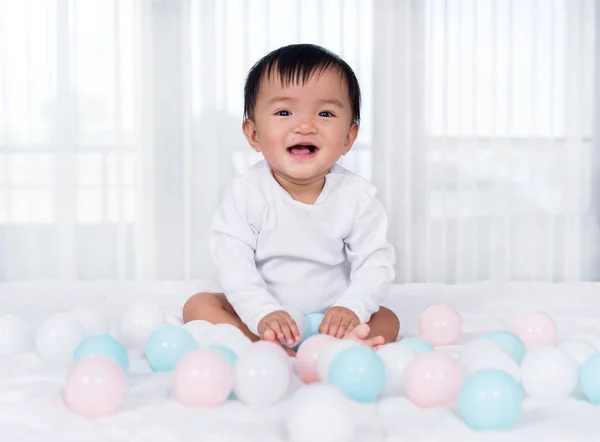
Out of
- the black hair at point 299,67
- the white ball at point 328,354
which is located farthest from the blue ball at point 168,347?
the black hair at point 299,67

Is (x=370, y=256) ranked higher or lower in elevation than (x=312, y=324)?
higher

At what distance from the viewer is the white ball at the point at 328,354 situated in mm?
1094

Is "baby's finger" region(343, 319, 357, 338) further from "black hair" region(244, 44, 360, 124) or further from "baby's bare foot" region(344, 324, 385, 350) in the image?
"black hair" region(244, 44, 360, 124)

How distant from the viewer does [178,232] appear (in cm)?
299

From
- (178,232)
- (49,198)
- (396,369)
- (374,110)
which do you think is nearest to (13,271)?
(49,198)

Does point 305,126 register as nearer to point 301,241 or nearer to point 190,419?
point 301,241

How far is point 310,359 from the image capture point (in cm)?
116

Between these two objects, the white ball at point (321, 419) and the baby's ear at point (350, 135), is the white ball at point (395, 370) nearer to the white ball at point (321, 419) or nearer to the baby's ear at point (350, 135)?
the white ball at point (321, 419)

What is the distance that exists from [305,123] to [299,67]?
0.12 m

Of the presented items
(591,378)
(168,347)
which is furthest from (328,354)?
(591,378)

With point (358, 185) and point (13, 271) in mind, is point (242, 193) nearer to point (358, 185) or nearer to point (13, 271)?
point (358, 185)

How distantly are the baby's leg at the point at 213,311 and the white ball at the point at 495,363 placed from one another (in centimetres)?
51

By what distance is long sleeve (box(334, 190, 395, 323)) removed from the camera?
1.51 m

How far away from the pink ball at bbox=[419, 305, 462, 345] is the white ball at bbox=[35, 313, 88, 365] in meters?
0.68
